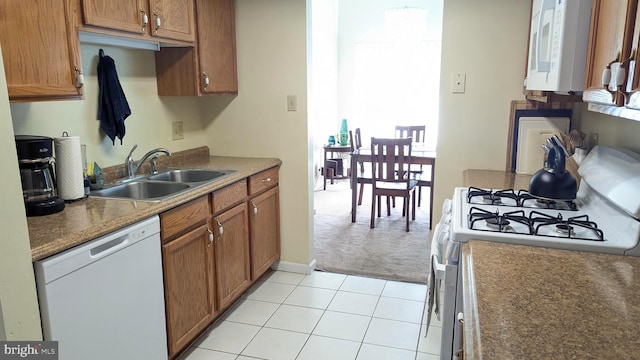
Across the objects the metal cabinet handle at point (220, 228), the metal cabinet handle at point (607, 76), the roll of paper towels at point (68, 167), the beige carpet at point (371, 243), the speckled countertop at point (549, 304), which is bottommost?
the beige carpet at point (371, 243)

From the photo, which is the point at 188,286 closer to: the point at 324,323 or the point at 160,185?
the point at 160,185

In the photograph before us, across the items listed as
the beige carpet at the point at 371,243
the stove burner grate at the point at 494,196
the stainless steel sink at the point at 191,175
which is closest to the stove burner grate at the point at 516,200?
the stove burner grate at the point at 494,196

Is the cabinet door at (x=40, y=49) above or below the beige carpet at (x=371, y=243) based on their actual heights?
above

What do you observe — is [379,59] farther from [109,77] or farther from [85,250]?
[85,250]

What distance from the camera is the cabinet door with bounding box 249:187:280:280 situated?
9.42ft

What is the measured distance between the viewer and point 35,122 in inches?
78.0

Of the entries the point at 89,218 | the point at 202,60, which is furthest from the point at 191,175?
the point at 89,218

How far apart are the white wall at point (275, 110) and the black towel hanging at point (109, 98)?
952 millimetres

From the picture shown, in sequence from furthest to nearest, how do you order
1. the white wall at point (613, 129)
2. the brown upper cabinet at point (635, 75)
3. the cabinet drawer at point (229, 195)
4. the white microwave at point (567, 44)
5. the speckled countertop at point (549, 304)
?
the cabinet drawer at point (229, 195) < the white wall at point (613, 129) < the white microwave at point (567, 44) < the brown upper cabinet at point (635, 75) < the speckled countertop at point (549, 304)

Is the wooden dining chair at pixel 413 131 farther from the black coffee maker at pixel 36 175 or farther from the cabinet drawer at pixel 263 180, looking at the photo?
the black coffee maker at pixel 36 175

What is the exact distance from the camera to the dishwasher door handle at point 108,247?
62.5 inches

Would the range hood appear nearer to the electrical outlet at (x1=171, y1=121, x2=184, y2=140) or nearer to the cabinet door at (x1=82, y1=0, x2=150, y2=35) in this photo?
the cabinet door at (x1=82, y1=0, x2=150, y2=35)

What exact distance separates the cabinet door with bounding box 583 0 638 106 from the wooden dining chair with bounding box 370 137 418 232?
2667 millimetres

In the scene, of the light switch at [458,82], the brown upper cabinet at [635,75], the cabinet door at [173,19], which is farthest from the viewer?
the light switch at [458,82]
